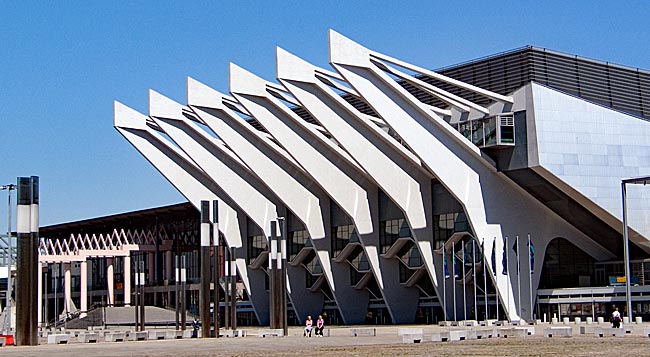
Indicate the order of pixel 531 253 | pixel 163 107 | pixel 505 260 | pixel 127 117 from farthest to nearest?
pixel 127 117, pixel 163 107, pixel 505 260, pixel 531 253

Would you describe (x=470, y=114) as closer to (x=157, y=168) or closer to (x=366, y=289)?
(x=366, y=289)

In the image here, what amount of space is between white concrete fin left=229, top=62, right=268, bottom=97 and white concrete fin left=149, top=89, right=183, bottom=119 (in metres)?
9.40

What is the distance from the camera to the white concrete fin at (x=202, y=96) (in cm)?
6938

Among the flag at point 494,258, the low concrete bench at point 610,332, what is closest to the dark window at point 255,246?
the flag at point 494,258

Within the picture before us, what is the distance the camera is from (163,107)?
7275 centimetres

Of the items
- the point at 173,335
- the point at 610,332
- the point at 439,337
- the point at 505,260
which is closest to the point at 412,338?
the point at 439,337

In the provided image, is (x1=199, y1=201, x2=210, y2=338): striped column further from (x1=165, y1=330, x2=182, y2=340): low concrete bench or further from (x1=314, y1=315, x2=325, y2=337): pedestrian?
(x1=314, y1=315, x2=325, y2=337): pedestrian

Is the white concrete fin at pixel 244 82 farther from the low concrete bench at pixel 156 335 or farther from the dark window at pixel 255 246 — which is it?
the low concrete bench at pixel 156 335

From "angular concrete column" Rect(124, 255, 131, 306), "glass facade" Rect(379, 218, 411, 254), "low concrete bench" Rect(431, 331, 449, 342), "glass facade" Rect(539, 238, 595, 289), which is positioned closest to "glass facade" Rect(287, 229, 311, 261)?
"glass facade" Rect(379, 218, 411, 254)

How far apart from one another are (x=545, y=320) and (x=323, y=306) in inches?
920

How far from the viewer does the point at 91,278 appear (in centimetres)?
11031

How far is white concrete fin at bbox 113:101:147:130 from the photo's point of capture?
246 feet

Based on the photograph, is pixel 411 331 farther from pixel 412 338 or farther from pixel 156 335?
pixel 156 335

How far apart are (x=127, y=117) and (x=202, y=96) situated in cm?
804
